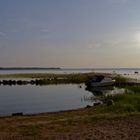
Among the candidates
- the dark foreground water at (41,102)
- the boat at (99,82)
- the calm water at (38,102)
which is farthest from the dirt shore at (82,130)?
the boat at (99,82)

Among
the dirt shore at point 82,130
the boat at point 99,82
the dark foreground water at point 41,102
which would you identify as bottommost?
the dark foreground water at point 41,102

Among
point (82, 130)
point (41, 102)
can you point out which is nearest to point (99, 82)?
point (41, 102)

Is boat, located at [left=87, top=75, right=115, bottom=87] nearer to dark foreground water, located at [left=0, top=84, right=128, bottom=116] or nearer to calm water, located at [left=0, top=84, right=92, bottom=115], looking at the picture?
dark foreground water, located at [left=0, top=84, right=128, bottom=116]

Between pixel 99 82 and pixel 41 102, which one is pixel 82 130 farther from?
pixel 99 82

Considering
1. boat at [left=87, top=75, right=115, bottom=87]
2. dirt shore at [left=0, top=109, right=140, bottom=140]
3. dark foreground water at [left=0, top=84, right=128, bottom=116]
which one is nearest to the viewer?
dirt shore at [left=0, top=109, right=140, bottom=140]

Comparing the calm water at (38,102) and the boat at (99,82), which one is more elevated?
the boat at (99,82)

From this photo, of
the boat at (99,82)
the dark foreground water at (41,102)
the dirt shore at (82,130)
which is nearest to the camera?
the dirt shore at (82,130)

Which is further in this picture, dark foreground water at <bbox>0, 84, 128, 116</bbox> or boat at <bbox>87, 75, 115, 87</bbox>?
boat at <bbox>87, 75, 115, 87</bbox>

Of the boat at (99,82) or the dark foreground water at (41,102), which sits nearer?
the dark foreground water at (41,102)

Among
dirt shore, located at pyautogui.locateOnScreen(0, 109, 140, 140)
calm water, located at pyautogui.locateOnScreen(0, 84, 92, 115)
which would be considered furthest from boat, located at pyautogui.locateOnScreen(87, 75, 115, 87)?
dirt shore, located at pyautogui.locateOnScreen(0, 109, 140, 140)

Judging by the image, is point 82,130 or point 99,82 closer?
point 82,130

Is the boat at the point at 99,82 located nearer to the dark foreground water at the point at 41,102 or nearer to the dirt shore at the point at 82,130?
the dark foreground water at the point at 41,102

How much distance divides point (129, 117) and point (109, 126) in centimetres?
350

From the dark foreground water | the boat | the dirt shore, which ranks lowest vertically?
the dark foreground water
